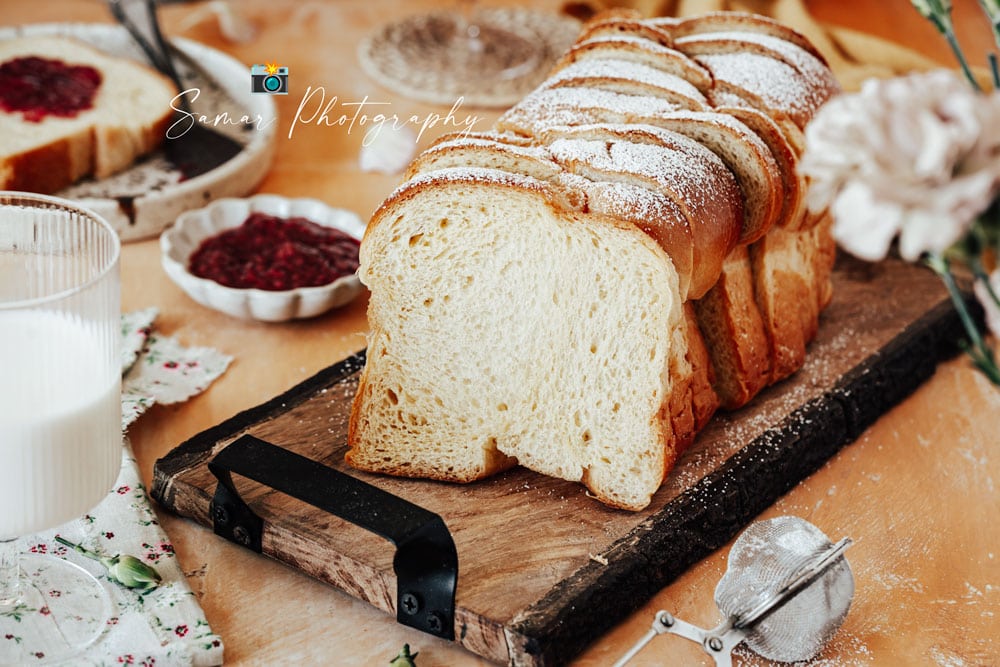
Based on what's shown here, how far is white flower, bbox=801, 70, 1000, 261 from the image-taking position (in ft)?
3.55

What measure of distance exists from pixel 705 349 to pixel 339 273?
3.17ft

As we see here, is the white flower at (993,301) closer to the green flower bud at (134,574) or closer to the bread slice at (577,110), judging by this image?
the bread slice at (577,110)

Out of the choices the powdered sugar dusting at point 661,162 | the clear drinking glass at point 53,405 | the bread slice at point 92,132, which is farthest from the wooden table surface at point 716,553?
the powdered sugar dusting at point 661,162

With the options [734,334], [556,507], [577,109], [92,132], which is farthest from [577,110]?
[92,132]

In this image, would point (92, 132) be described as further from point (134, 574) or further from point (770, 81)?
point (770, 81)

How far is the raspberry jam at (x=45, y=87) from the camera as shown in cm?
335

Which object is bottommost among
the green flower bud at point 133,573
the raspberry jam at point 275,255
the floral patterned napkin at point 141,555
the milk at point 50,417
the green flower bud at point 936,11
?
the floral patterned napkin at point 141,555

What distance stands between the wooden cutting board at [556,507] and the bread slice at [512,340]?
2.9 inches

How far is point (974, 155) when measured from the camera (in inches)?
44.0

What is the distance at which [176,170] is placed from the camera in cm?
335

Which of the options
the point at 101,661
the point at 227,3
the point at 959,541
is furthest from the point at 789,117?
the point at 227,3

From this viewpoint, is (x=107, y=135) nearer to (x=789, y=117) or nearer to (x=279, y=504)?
(x=279, y=504)

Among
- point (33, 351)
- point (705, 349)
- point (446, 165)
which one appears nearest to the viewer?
point (33, 351)

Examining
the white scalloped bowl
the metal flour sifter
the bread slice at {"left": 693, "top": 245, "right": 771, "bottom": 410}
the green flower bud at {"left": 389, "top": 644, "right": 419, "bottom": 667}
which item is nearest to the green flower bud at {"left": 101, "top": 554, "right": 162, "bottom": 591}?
the green flower bud at {"left": 389, "top": 644, "right": 419, "bottom": 667}
